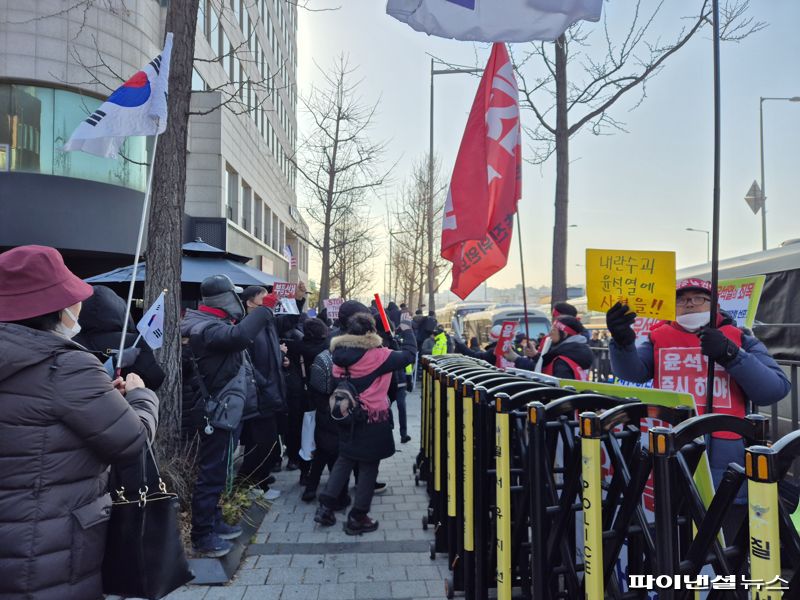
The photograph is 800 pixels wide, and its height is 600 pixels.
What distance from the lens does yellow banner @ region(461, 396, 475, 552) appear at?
322 cm

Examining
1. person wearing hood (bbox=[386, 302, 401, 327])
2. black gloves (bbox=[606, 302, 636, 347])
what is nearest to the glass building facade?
person wearing hood (bbox=[386, 302, 401, 327])

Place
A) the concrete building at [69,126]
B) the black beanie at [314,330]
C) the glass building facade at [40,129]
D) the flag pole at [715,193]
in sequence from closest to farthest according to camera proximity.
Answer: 1. the flag pole at [715,193]
2. the black beanie at [314,330]
3. the concrete building at [69,126]
4. the glass building facade at [40,129]

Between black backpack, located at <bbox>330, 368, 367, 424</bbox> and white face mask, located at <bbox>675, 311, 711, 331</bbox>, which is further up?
white face mask, located at <bbox>675, 311, 711, 331</bbox>

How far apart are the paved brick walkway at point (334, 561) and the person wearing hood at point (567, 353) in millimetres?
1822

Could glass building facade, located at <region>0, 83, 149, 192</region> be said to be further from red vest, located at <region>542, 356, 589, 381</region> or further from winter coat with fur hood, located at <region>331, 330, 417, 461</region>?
red vest, located at <region>542, 356, 589, 381</region>

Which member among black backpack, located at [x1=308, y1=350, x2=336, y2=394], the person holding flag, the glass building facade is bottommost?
black backpack, located at [x1=308, y1=350, x2=336, y2=394]

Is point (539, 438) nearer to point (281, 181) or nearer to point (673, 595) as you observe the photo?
point (673, 595)

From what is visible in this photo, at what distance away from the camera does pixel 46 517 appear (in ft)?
6.54

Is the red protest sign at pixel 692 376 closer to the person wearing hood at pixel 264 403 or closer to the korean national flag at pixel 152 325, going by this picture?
the korean national flag at pixel 152 325

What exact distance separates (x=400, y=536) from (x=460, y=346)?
3.44 metres

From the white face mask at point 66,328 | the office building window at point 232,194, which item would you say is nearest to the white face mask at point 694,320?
the white face mask at point 66,328

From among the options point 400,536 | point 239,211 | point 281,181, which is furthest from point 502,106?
point 281,181

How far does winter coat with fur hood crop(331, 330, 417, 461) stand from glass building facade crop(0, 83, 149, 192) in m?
13.1

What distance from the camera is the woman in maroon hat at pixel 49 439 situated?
1950mm
